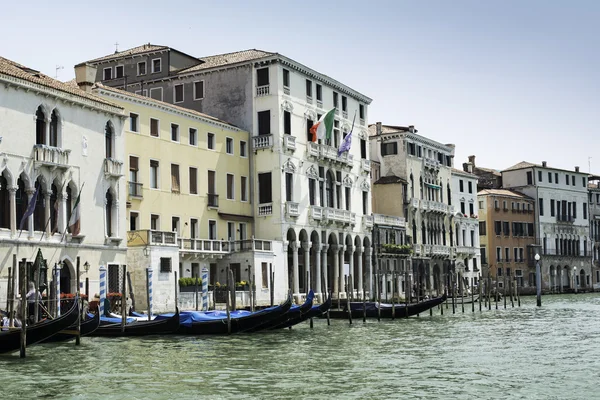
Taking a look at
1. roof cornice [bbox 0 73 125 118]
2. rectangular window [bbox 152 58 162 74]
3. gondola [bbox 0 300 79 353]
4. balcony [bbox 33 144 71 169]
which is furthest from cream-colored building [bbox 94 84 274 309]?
gondola [bbox 0 300 79 353]

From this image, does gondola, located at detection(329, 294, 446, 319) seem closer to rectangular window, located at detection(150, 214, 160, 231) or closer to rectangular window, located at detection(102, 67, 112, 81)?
rectangular window, located at detection(150, 214, 160, 231)

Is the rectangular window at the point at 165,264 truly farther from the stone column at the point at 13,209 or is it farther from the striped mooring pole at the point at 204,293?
the stone column at the point at 13,209

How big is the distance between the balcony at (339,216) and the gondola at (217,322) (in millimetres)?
16919

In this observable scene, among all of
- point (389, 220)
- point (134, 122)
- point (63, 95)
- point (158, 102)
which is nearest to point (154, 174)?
point (134, 122)

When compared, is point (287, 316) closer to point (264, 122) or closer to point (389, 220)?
point (264, 122)

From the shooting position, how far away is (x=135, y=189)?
32.2 metres

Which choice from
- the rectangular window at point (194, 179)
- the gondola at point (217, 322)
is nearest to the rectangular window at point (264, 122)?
the rectangular window at point (194, 179)

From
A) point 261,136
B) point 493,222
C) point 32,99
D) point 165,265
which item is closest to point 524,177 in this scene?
point 493,222

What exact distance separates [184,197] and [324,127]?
328 inches

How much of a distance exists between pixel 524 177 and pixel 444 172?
38.1ft

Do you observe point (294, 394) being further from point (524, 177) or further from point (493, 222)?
point (524, 177)

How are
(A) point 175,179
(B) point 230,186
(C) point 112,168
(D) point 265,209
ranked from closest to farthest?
(C) point 112,168 < (A) point 175,179 < (B) point 230,186 < (D) point 265,209

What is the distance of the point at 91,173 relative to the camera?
1127 inches

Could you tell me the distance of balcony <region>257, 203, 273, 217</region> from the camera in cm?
3847
